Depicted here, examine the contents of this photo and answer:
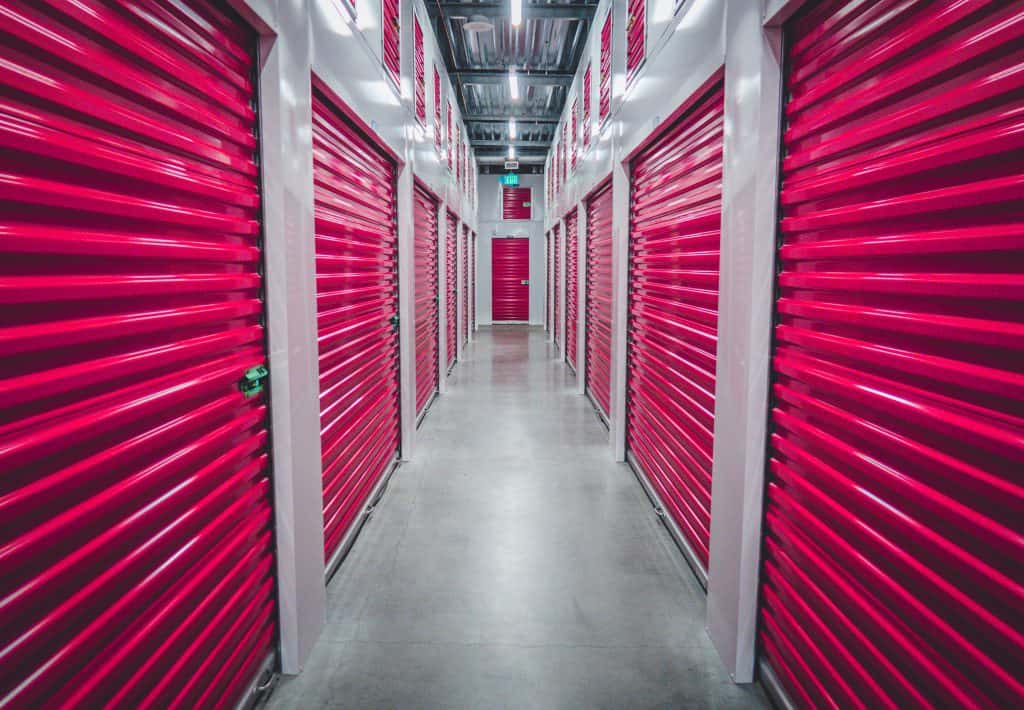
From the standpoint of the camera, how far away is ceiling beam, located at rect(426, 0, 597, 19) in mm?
7035

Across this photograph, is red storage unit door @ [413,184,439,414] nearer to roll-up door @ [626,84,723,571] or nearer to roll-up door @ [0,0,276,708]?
roll-up door @ [626,84,723,571]

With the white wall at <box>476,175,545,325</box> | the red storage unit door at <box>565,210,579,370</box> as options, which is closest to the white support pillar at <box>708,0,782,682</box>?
the red storage unit door at <box>565,210,579,370</box>

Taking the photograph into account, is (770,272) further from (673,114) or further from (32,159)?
(32,159)

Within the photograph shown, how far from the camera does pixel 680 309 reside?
11.6 feet

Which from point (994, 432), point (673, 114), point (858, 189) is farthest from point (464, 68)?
point (994, 432)

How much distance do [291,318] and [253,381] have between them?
33 centimetres

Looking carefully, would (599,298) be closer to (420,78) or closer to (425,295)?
(425,295)

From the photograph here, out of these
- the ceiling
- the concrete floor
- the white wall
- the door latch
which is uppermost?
the ceiling

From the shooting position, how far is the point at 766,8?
216cm

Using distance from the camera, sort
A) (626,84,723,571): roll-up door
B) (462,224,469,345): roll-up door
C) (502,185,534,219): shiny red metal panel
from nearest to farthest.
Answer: (626,84,723,571): roll-up door, (462,224,469,345): roll-up door, (502,185,534,219): shiny red metal panel

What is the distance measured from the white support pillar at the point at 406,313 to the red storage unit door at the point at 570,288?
4192 mm

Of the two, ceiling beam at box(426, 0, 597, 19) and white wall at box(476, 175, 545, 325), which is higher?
ceiling beam at box(426, 0, 597, 19)

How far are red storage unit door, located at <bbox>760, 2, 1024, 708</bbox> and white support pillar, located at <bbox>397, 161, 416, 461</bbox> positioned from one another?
331 centimetres

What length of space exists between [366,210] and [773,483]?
293cm
